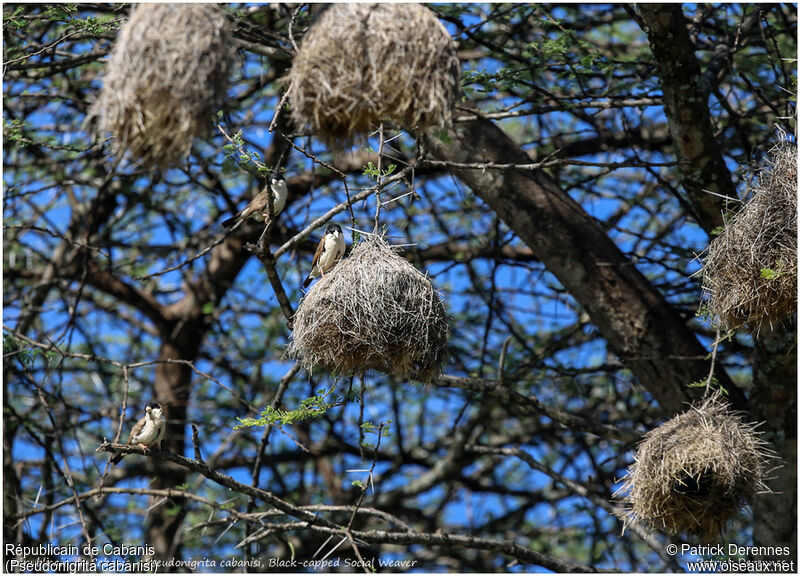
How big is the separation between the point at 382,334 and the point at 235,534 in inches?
158

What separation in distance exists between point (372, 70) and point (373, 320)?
37.3 inches

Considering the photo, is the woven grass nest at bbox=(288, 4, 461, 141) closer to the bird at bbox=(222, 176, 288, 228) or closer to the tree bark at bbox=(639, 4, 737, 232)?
the tree bark at bbox=(639, 4, 737, 232)

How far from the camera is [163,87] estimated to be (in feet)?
9.07

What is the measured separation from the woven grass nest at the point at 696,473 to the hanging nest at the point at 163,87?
7.09 feet

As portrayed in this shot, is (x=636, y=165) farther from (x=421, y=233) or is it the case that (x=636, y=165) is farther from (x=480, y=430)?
(x=421, y=233)

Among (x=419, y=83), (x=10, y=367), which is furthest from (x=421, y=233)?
(x=419, y=83)

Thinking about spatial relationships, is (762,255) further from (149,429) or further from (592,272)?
(149,429)

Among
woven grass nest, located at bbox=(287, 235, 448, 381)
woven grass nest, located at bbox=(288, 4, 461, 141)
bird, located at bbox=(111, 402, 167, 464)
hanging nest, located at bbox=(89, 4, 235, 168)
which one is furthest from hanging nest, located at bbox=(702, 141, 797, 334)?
bird, located at bbox=(111, 402, 167, 464)

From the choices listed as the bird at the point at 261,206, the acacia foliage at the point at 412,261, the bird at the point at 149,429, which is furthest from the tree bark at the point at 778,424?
the bird at the point at 149,429

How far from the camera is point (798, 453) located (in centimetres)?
488

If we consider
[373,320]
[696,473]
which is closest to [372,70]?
[373,320]

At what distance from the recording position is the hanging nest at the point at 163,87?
2.76 meters

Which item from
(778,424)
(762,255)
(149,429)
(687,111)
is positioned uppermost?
(687,111)
